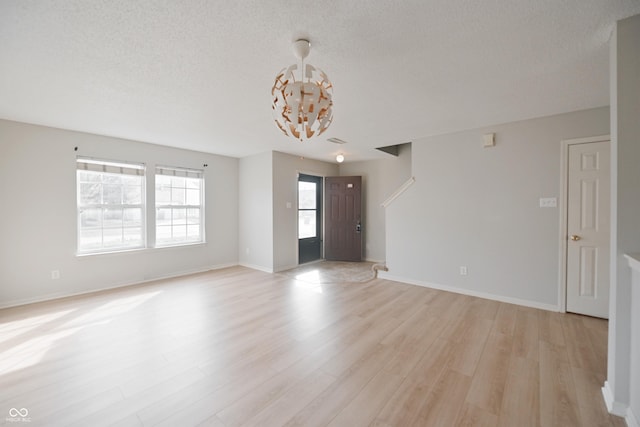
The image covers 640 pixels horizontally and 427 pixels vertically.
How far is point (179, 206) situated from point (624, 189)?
580 centimetres

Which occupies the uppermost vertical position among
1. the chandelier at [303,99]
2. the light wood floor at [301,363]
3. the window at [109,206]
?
the chandelier at [303,99]

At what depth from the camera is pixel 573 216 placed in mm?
3197

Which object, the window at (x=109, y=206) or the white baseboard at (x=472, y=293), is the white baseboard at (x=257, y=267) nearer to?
the window at (x=109, y=206)

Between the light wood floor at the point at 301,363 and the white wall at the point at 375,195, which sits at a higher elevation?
the white wall at the point at 375,195

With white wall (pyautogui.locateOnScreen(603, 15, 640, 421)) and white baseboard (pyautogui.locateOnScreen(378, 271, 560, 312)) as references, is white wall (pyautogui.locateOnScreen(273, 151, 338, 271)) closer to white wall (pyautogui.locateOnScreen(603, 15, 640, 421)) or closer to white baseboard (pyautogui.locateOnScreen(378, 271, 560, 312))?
white baseboard (pyautogui.locateOnScreen(378, 271, 560, 312))

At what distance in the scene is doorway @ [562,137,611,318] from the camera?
9.96ft

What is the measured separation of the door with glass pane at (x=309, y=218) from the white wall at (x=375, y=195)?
43.5 inches

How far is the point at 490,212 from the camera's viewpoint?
3.72m

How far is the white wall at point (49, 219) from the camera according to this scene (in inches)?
136

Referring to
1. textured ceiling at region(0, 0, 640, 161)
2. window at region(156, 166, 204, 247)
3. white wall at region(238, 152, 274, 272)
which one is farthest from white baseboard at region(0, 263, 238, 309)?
textured ceiling at region(0, 0, 640, 161)

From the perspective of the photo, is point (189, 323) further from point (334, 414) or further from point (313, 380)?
point (334, 414)

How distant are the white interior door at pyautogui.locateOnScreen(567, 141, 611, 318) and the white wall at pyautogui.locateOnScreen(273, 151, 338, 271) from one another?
4.38m

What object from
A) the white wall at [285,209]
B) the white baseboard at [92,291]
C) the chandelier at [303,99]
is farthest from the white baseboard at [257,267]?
the chandelier at [303,99]

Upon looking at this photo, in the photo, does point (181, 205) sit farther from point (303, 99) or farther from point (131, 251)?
point (303, 99)
